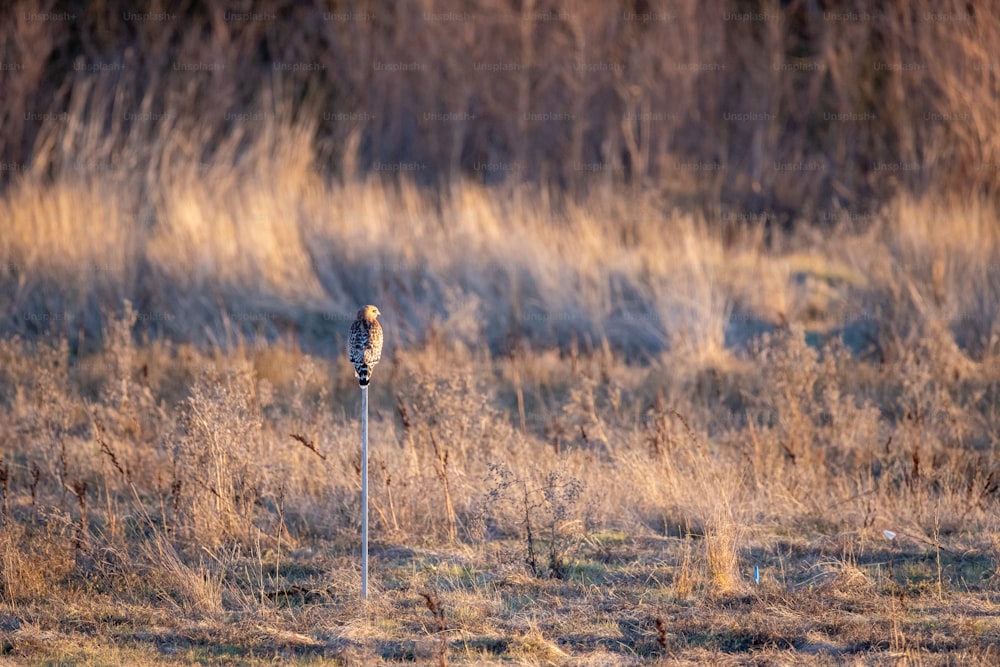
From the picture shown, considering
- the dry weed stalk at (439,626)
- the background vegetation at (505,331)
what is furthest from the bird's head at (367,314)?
the background vegetation at (505,331)

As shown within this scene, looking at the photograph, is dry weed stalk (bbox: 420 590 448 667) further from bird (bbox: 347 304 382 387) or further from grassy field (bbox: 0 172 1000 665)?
bird (bbox: 347 304 382 387)

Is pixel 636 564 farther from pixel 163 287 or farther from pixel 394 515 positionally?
pixel 163 287

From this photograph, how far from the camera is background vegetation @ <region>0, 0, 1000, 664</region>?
496 centimetres

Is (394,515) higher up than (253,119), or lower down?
lower down

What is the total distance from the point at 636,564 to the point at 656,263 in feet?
19.1

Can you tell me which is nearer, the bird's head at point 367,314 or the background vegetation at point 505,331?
the bird's head at point 367,314

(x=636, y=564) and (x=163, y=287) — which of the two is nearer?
(x=636, y=564)

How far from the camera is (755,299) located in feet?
34.1

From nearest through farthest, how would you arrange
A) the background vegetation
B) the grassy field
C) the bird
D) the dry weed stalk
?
the dry weed stalk < the bird < the grassy field < the background vegetation

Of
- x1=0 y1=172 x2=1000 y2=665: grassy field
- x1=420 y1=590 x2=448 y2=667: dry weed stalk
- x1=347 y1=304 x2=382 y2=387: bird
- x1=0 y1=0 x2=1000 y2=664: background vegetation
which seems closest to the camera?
x1=420 y1=590 x2=448 y2=667: dry weed stalk

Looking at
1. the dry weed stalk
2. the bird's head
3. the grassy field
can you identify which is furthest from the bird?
the grassy field

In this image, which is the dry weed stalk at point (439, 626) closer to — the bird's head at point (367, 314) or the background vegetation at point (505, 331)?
the background vegetation at point (505, 331)

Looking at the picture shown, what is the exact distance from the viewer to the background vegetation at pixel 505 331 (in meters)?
4.96

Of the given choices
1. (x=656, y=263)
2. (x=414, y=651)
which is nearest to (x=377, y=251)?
(x=656, y=263)
